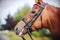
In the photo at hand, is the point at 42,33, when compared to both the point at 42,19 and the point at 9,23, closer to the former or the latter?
the point at 42,19

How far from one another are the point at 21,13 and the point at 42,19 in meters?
0.23

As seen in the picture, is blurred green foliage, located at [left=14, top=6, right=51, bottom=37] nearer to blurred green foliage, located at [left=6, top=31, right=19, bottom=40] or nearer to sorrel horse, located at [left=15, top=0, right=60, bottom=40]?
sorrel horse, located at [left=15, top=0, right=60, bottom=40]

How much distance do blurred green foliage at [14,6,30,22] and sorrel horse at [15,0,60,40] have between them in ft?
0.17

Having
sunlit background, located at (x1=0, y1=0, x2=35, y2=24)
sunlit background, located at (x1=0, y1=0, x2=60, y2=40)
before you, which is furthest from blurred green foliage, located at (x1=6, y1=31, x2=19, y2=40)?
sunlit background, located at (x1=0, y1=0, x2=35, y2=24)

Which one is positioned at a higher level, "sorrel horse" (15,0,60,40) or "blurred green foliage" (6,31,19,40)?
"sorrel horse" (15,0,60,40)

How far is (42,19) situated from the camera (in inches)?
69.9

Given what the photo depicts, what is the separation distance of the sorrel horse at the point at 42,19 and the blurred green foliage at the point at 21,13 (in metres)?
0.05

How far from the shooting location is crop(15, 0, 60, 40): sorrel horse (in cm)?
177

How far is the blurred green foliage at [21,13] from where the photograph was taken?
1825mm

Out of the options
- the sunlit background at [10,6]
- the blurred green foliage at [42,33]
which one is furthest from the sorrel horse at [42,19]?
the sunlit background at [10,6]

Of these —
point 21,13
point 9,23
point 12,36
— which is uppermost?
point 21,13

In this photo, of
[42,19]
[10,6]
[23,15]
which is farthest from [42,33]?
[10,6]

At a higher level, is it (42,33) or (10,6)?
(10,6)

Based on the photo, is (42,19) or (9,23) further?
(9,23)
